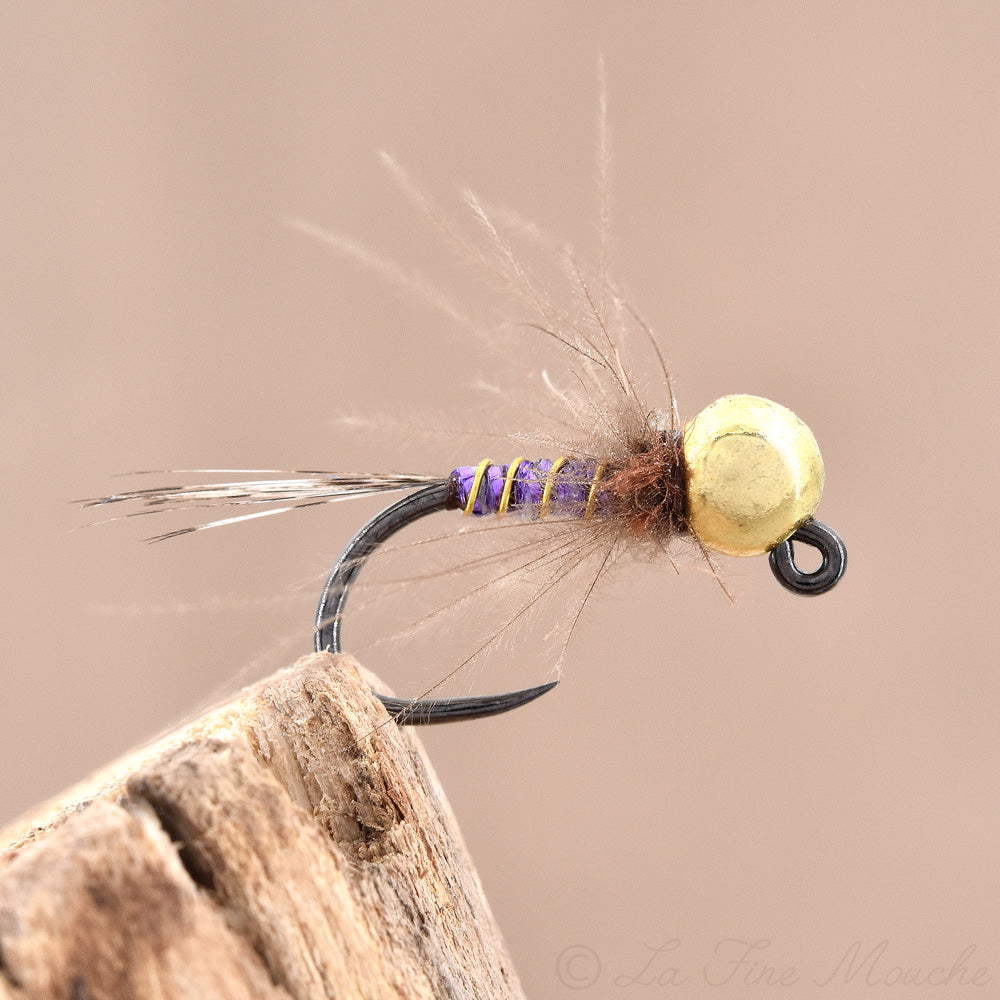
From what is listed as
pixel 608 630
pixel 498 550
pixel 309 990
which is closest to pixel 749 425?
pixel 498 550

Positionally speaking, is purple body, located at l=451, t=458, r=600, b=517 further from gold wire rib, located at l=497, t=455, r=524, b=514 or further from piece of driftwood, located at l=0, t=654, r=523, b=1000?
piece of driftwood, located at l=0, t=654, r=523, b=1000

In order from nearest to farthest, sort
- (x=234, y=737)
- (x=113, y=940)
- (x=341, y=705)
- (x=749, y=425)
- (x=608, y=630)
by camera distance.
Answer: (x=113, y=940) < (x=234, y=737) < (x=341, y=705) < (x=749, y=425) < (x=608, y=630)

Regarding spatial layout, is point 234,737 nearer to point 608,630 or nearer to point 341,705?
point 341,705

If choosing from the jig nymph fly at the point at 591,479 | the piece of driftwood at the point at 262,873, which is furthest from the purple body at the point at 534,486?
the piece of driftwood at the point at 262,873

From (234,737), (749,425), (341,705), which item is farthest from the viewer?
(749,425)

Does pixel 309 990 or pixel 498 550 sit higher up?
pixel 498 550

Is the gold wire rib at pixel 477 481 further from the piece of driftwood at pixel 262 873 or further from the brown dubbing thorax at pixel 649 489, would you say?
the piece of driftwood at pixel 262 873

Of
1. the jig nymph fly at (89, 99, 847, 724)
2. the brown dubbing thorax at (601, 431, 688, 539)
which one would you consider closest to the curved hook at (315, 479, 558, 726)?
the jig nymph fly at (89, 99, 847, 724)
